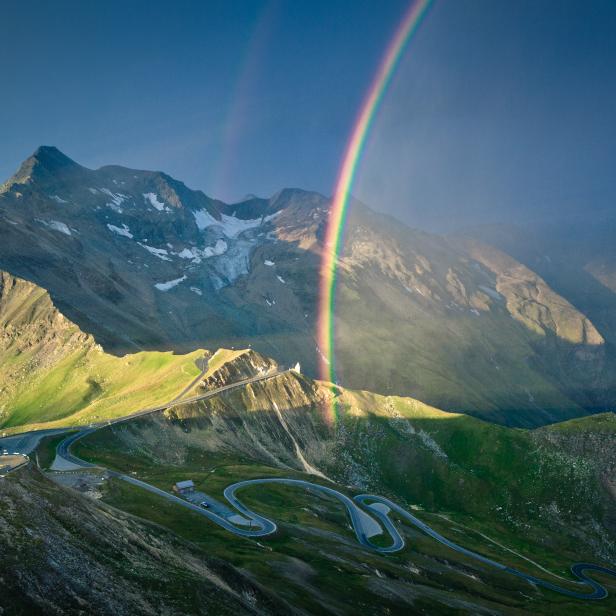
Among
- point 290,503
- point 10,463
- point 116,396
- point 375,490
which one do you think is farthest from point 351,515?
point 116,396

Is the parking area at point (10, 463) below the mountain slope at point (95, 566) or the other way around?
the other way around

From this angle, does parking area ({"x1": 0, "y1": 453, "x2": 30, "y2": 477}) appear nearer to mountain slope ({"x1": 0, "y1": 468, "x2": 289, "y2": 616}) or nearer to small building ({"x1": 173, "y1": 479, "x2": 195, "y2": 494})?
mountain slope ({"x1": 0, "y1": 468, "x2": 289, "y2": 616})

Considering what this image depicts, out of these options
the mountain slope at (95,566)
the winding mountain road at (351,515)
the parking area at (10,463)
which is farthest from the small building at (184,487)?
the parking area at (10,463)

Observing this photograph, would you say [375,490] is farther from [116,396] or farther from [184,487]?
[116,396]

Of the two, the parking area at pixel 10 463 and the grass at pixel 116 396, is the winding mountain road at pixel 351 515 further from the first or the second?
the parking area at pixel 10 463

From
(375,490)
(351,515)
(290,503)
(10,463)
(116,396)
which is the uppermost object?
(10,463)

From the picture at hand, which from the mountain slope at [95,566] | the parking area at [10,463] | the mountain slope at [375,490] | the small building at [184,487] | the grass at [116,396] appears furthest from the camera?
the grass at [116,396]

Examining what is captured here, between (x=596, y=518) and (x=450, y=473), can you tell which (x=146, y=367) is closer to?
(x=450, y=473)

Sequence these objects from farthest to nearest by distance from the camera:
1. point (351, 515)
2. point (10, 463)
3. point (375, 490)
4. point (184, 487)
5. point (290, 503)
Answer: point (375, 490) < point (351, 515) < point (290, 503) < point (184, 487) < point (10, 463)

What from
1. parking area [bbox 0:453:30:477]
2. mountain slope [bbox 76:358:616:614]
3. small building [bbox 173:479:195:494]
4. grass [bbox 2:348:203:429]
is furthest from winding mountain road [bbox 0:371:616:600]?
parking area [bbox 0:453:30:477]

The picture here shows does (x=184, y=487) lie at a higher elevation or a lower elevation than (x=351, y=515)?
higher

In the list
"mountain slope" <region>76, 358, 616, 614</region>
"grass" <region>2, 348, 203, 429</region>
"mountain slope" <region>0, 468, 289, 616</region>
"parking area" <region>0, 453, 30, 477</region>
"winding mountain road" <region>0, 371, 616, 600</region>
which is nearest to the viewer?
"mountain slope" <region>0, 468, 289, 616</region>
